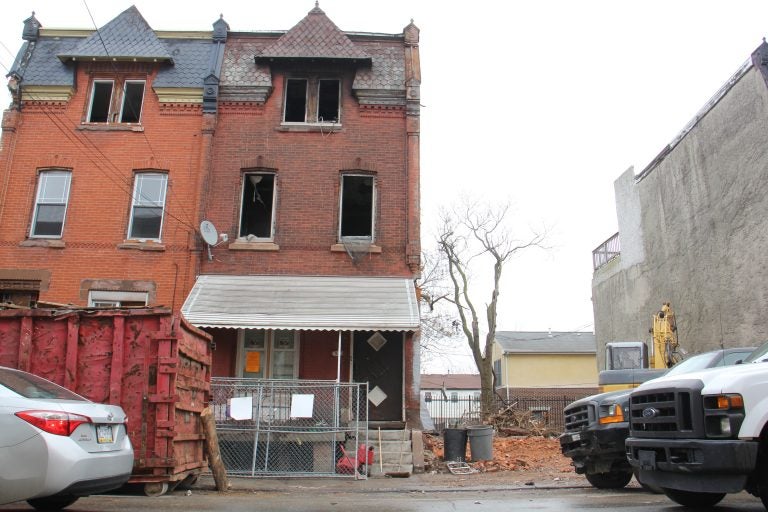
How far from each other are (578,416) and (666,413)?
3378 millimetres

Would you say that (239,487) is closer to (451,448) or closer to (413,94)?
(451,448)

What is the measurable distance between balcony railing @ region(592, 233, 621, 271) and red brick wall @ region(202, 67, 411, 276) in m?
12.7

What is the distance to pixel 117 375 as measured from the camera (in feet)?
27.5

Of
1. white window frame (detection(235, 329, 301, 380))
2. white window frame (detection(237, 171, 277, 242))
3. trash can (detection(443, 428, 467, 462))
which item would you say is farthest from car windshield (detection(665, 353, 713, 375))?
white window frame (detection(237, 171, 277, 242))

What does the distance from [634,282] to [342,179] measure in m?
12.3

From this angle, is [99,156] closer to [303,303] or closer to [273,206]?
[273,206]

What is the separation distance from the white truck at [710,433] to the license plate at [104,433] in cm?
539

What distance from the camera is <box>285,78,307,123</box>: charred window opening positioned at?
16656mm

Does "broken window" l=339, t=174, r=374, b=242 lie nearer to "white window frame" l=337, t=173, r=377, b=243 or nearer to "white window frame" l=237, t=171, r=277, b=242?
"white window frame" l=337, t=173, r=377, b=243

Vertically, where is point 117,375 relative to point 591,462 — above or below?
above

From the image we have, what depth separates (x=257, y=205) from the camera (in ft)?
53.4

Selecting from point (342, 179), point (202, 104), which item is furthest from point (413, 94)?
point (202, 104)

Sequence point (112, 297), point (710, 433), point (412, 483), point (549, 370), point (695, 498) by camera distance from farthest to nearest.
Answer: point (549, 370), point (112, 297), point (412, 483), point (695, 498), point (710, 433)

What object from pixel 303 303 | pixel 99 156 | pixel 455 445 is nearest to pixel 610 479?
pixel 455 445
